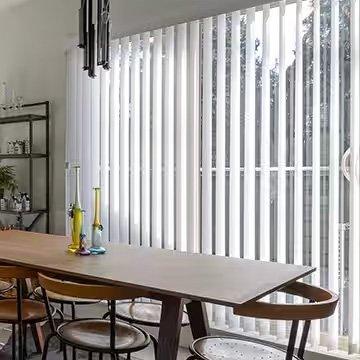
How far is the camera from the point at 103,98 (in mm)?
3830

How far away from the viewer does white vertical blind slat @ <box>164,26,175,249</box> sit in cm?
342

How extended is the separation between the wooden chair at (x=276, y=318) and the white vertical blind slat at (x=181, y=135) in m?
1.26

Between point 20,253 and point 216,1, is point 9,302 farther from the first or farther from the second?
point 216,1

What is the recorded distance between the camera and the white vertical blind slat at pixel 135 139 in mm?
3617


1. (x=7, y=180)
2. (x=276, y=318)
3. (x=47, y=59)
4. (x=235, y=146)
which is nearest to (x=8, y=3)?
(x=47, y=59)

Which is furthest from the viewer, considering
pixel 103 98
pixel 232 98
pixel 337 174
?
pixel 103 98

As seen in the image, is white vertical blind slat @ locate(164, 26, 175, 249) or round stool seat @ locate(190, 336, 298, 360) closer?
round stool seat @ locate(190, 336, 298, 360)

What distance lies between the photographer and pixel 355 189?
271 centimetres

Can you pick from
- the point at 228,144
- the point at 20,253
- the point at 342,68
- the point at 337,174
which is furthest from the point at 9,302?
the point at 342,68

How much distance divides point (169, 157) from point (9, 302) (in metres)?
1.47

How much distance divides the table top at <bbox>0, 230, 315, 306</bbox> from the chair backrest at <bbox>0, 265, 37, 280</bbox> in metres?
0.03

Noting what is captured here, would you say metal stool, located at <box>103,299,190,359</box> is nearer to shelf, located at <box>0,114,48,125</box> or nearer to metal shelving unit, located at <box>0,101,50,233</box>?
metal shelving unit, located at <box>0,101,50,233</box>

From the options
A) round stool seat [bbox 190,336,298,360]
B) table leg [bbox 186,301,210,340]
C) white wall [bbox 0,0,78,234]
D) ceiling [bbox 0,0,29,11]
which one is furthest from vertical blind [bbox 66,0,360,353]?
ceiling [bbox 0,0,29,11]

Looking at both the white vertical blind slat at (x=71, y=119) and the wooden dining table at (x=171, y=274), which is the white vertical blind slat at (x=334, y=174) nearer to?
the wooden dining table at (x=171, y=274)
